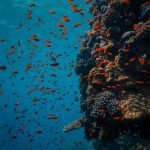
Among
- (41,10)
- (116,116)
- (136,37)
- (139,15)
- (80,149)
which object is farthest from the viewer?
(41,10)

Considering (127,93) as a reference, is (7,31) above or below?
above

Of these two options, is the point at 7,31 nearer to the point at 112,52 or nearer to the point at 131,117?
the point at 112,52

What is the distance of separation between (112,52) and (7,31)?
31891 mm

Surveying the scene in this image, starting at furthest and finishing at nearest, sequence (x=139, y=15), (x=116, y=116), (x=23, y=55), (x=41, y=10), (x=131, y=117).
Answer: (x=23, y=55) → (x=41, y=10) → (x=139, y=15) → (x=116, y=116) → (x=131, y=117)

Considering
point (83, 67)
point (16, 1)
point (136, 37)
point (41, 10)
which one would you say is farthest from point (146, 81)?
point (41, 10)

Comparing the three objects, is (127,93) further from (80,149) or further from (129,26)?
(80,149)

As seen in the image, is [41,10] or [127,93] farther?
[41,10]

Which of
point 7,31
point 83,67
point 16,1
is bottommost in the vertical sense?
point 83,67

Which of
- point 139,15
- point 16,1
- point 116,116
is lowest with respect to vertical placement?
point 116,116

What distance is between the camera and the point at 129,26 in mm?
10977

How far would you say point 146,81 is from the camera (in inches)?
368

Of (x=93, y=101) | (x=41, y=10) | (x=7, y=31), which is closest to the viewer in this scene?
(x=93, y=101)

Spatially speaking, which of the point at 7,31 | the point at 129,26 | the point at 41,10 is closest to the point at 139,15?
the point at 129,26

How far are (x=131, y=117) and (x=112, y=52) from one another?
339cm
